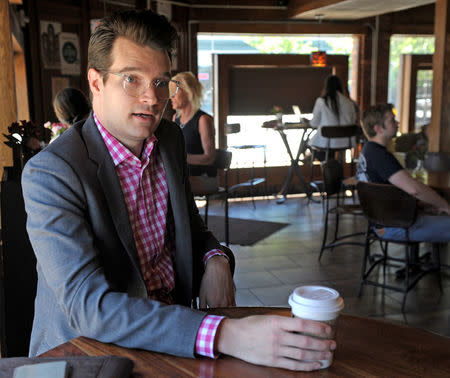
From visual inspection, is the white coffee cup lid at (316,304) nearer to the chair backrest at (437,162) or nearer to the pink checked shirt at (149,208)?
the pink checked shirt at (149,208)

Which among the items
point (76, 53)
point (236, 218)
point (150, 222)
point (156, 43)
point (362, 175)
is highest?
point (76, 53)

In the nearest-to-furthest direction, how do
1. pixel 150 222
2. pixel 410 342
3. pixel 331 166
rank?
pixel 410 342, pixel 150 222, pixel 331 166

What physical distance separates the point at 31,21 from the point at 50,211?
5051 millimetres

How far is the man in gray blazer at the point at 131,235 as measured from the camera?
103 cm

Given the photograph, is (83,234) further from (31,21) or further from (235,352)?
(31,21)

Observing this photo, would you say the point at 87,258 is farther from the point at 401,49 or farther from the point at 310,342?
the point at 401,49

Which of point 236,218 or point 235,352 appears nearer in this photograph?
point 235,352

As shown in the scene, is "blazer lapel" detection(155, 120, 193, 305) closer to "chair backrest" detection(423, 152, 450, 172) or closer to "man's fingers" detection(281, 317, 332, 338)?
"man's fingers" detection(281, 317, 332, 338)

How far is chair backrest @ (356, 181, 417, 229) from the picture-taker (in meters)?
3.44

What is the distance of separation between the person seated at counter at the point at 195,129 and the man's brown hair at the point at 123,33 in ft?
9.51

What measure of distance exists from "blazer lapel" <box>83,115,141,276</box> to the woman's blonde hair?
3067 millimetres

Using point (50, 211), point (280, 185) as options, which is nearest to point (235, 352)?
point (50, 211)

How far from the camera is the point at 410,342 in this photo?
111 centimetres

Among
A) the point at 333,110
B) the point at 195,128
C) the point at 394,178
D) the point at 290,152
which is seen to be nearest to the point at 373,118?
the point at 394,178
